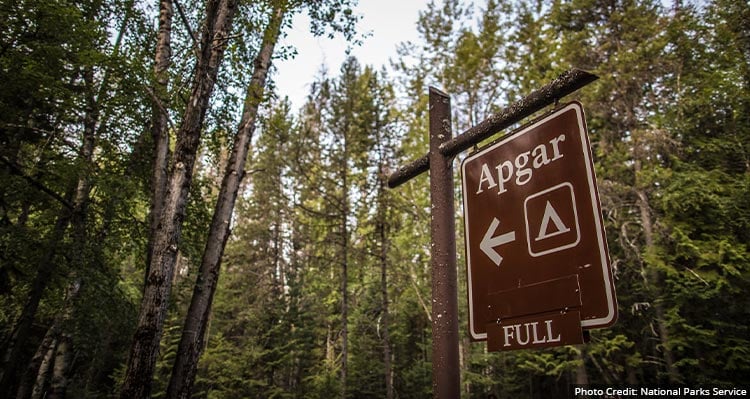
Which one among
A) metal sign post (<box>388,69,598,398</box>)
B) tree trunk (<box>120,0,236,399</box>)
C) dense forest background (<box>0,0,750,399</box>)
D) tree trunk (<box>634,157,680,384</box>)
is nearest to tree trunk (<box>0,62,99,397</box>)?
dense forest background (<box>0,0,750,399</box>)

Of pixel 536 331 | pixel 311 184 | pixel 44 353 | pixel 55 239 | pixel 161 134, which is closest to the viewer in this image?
pixel 536 331

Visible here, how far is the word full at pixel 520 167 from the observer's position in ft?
5.83

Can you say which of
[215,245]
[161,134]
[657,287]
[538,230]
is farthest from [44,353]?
[657,287]

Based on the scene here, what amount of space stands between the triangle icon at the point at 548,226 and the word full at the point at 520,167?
21 centimetres

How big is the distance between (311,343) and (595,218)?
1997 cm

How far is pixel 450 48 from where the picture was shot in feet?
50.5

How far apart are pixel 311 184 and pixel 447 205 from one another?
12.9 m

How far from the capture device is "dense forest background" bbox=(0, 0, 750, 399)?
7758 mm

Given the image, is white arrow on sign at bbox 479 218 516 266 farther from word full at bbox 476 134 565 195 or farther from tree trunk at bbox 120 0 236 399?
tree trunk at bbox 120 0 236 399

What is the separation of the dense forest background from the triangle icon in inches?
200

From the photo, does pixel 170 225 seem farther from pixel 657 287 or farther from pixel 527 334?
pixel 657 287

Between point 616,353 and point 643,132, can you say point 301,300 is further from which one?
point 643,132

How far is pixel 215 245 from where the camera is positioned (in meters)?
7.11

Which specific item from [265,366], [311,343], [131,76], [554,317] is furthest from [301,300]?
[554,317]
